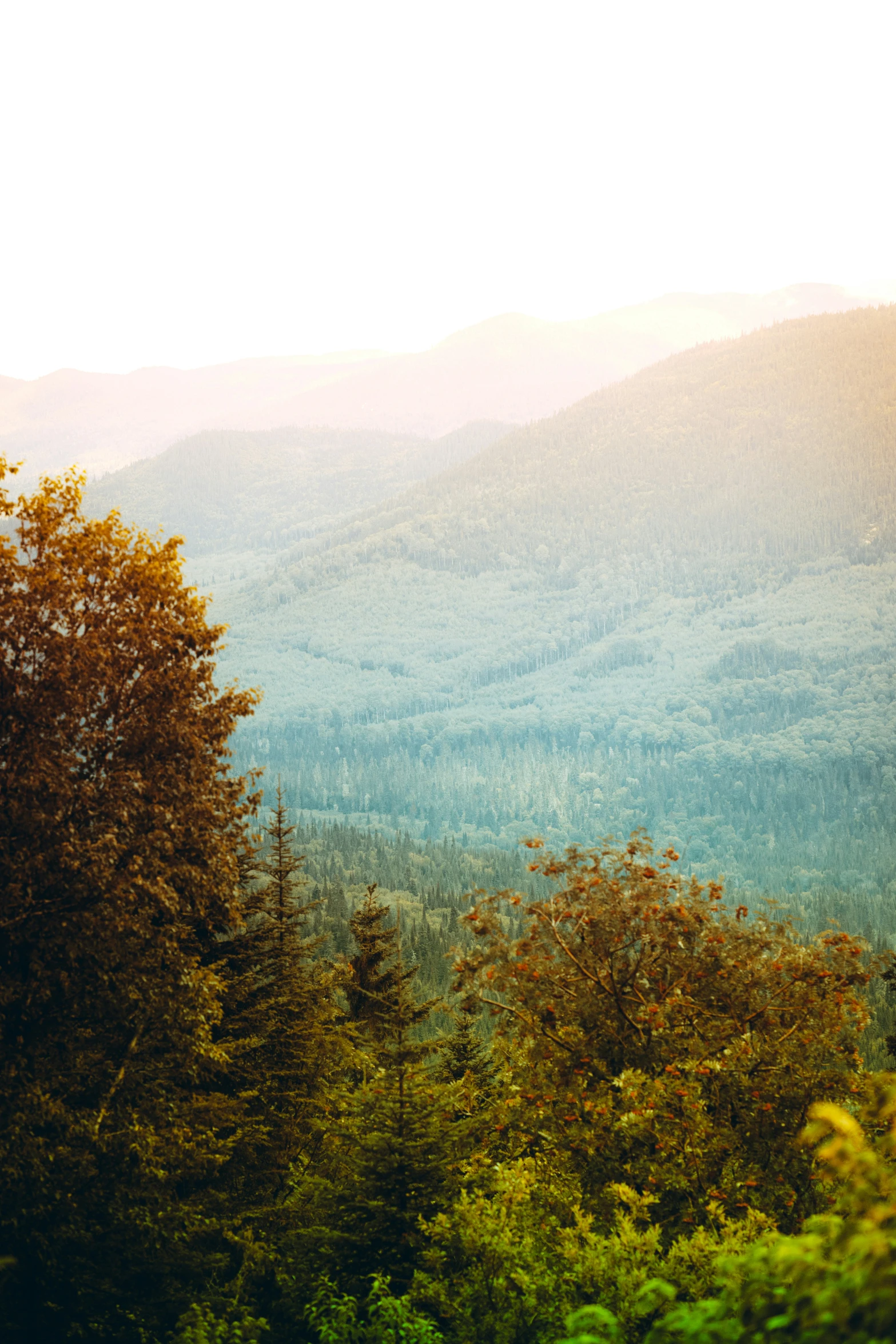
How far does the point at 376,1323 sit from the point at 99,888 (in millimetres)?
7797

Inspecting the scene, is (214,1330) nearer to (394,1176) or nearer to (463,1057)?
(394,1176)

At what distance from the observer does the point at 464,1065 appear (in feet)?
118

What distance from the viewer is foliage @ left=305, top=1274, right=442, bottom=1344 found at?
483 inches

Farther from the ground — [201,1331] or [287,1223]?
[201,1331]

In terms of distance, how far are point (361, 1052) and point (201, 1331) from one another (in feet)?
52.0

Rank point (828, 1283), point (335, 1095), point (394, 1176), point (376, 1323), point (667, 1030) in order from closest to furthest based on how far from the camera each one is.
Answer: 1. point (828, 1283)
2. point (376, 1323)
3. point (394, 1176)
4. point (667, 1030)
5. point (335, 1095)

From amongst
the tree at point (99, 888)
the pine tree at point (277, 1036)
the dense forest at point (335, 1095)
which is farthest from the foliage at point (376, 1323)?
the pine tree at point (277, 1036)

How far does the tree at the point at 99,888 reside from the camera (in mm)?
15578

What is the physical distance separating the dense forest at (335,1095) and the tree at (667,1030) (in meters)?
0.07

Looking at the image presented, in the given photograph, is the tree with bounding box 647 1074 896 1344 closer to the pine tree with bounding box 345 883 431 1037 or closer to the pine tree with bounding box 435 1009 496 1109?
the pine tree with bounding box 435 1009 496 1109

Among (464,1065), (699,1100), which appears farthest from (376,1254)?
(464,1065)

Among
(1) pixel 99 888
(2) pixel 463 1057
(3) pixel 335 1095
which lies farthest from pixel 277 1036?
(2) pixel 463 1057

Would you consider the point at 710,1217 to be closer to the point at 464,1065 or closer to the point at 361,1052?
the point at 361,1052

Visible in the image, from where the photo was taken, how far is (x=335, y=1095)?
A: 867 inches
